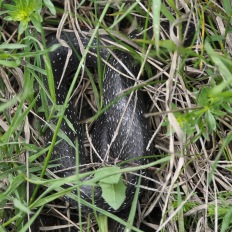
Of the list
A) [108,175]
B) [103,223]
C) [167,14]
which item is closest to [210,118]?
[108,175]

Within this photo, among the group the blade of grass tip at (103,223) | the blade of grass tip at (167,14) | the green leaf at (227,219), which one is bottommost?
the blade of grass tip at (103,223)

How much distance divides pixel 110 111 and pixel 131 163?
322 millimetres

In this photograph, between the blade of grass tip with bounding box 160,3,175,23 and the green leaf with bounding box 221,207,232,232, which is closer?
the green leaf with bounding box 221,207,232,232

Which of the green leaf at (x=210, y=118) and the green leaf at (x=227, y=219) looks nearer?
the green leaf at (x=210, y=118)

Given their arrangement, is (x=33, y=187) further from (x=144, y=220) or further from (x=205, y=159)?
(x=205, y=159)

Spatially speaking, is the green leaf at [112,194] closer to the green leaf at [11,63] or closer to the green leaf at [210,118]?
the green leaf at [210,118]

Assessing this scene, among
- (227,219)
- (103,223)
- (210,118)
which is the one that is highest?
(210,118)

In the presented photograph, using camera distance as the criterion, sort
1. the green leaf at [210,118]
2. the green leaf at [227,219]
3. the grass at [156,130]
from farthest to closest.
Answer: the grass at [156,130] → the green leaf at [227,219] → the green leaf at [210,118]

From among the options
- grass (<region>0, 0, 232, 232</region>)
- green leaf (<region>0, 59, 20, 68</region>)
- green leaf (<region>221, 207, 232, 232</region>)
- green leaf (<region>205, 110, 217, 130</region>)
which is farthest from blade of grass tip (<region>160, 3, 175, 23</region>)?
green leaf (<region>221, 207, 232, 232</region>)

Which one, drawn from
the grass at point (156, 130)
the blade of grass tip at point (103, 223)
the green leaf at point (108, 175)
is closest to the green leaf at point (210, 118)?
the grass at point (156, 130)

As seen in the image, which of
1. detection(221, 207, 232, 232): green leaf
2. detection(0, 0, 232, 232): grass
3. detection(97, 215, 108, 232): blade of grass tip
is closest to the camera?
detection(221, 207, 232, 232): green leaf

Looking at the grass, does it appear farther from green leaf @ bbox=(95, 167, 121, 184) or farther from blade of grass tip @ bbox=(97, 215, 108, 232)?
green leaf @ bbox=(95, 167, 121, 184)

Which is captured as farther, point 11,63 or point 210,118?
point 11,63

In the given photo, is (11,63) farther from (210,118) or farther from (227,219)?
(227,219)
